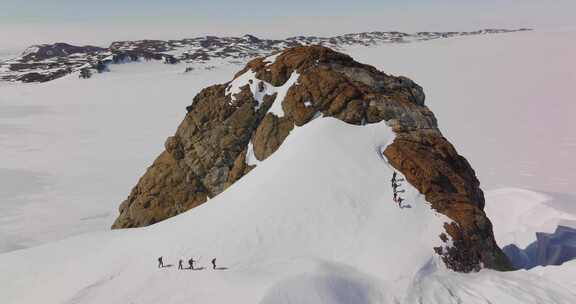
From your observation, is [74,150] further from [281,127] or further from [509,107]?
[509,107]

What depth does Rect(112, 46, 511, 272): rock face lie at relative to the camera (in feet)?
49.6

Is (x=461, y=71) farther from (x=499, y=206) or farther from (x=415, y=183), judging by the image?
(x=415, y=183)

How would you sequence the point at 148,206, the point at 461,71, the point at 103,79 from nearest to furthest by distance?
the point at 148,206 < the point at 461,71 < the point at 103,79

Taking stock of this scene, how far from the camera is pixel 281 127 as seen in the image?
1816 centimetres

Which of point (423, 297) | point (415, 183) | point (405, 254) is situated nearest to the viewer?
point (423, 297)

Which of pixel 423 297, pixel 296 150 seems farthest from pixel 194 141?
pixel 423 297

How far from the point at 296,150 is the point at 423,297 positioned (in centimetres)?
744

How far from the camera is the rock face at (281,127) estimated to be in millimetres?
15109

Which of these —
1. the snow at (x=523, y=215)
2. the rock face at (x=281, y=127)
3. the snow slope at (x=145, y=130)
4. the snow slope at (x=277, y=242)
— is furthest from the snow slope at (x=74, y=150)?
the snow at (x=523, y=215)

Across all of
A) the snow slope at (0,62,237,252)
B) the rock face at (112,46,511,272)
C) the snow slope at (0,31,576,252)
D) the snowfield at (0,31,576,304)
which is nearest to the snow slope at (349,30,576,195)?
A: the snow slope at (0,31,576,252)

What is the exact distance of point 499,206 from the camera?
22359 mm

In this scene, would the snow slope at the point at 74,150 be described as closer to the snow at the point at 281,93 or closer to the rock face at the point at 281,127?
the rock face at the point at 281,127

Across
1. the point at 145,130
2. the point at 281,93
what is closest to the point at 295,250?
the point at 281,93

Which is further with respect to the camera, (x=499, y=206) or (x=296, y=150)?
(x=499, y=206)
